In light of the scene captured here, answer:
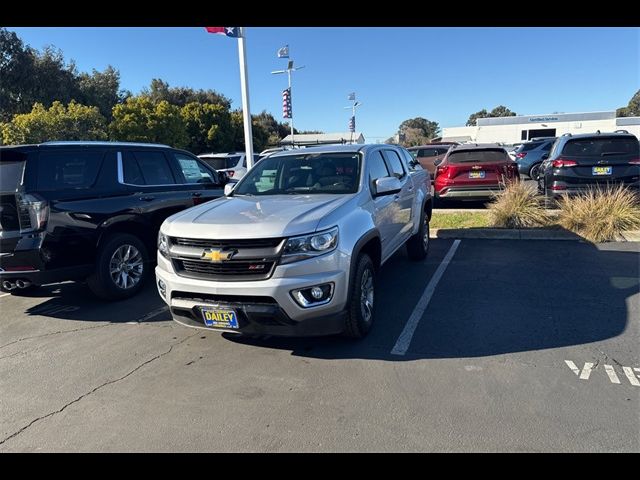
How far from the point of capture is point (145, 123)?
25.6 meters

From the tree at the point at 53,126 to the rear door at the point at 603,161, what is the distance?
69.3ft

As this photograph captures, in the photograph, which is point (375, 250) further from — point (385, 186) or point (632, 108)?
point (632, 108)

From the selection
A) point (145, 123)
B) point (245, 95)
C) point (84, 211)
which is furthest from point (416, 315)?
point (145, 123)

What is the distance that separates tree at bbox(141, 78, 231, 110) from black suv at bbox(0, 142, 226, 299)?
4010 cm

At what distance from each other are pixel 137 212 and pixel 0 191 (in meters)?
1.49

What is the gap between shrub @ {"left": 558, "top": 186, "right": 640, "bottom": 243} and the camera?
7.60 meters

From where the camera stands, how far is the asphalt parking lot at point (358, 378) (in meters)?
2.82

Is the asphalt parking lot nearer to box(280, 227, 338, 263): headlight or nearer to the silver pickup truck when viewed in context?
the silver pickup truck

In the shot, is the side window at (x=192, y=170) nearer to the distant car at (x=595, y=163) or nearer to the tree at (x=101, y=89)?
the distant car at (x=595, y=163)

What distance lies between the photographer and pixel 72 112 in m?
21.7

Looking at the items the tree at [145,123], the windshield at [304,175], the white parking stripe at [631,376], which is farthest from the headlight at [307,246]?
the tree at [145,123]

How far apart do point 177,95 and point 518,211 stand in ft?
138

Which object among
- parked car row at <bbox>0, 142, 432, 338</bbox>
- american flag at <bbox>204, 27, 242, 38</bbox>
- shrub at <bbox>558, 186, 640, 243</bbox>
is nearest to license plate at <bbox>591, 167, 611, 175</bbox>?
shrub at <bbox>558, 186, 640, 243</bbox>

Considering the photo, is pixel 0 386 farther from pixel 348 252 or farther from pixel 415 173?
pixel 415 173
